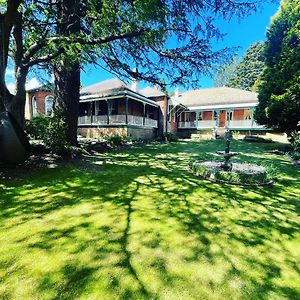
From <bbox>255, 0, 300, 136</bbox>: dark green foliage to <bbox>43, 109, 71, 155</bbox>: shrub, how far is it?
1403 cm

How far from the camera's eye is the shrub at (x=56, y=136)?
8.95 meters

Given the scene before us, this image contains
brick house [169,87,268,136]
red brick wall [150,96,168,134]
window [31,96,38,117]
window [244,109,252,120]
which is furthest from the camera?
window [244,109,252,120]

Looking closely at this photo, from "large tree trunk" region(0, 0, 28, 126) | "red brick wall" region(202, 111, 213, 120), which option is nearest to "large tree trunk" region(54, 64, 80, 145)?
"large tree trunk" region(0, 0, 28, 126)

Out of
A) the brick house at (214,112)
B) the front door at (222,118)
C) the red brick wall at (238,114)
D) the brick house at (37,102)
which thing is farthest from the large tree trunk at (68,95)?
the red brick wall at (238,114)

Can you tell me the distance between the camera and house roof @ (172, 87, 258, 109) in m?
28.8

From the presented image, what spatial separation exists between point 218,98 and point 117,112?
16.2 m

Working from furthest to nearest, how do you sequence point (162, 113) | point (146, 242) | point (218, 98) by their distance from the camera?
point (218, 98) → point (162, 113) → point (146, 242)

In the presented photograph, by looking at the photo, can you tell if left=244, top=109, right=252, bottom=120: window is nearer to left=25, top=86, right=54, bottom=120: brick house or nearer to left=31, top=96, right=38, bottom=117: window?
left=25, top=86, right=54, bottom=120: brick house

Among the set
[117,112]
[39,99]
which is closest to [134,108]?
[117,112]

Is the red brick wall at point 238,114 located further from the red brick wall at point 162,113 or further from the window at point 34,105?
the window at point 34,105

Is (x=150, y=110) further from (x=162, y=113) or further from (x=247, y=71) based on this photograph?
(x=247, y=71)

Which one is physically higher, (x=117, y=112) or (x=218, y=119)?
(x=117, y=112)

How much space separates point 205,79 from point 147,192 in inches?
239

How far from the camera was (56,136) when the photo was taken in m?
8.98
